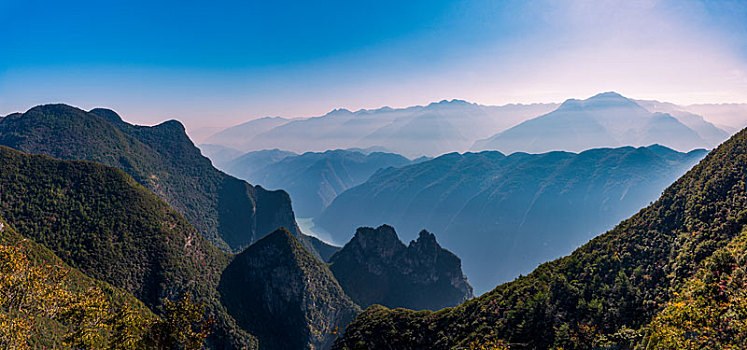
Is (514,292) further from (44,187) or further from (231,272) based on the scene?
(44,187)

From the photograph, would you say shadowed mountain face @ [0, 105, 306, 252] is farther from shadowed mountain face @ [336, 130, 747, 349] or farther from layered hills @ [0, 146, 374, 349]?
shadowed mountain face @ [336, 130, 747, 349]

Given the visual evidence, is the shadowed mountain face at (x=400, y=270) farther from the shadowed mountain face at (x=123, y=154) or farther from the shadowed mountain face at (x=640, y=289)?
the shadowed mountain face at (x=640, y=289)

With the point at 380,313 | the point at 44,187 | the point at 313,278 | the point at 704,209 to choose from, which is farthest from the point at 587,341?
the point at 44,187

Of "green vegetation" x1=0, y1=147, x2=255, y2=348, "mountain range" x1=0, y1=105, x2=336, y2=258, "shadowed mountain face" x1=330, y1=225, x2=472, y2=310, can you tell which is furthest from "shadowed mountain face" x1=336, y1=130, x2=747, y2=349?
"mountain range" x1=0, y1=105, x2=336, y2=258

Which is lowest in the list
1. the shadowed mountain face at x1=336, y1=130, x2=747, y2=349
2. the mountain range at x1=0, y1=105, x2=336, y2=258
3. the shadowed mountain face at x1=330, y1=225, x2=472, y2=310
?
the shadowed mountain face at x1=330, y1=225, x2=472, y2=310

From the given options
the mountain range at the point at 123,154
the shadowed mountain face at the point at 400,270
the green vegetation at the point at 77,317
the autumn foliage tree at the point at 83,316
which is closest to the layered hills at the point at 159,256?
the shadowed mountain face at the point at 400,270

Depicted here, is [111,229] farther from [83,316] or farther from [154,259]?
[83,316]
